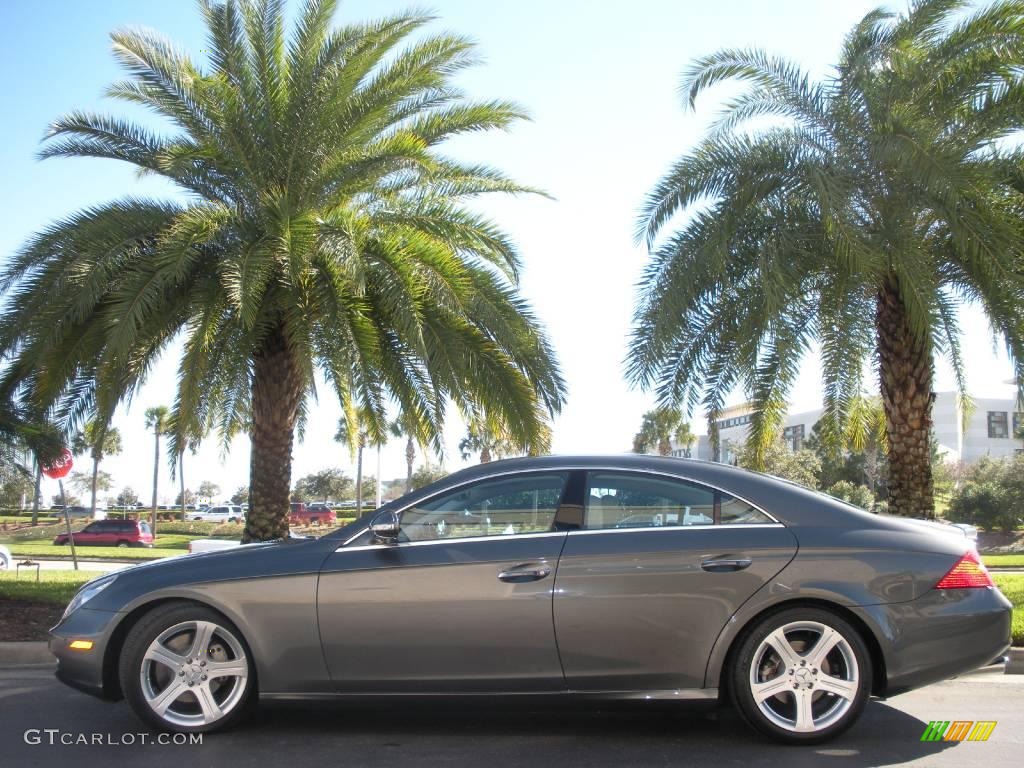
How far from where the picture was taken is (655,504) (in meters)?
5.06

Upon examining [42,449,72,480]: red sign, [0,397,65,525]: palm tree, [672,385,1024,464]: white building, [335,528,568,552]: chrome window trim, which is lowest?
[335,528,568,552]: chrome window trim

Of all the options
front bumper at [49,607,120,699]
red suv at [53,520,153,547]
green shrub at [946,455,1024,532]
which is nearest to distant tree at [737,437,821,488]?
green shrub at [946,455,1024,532]

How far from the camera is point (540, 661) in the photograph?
4797mm

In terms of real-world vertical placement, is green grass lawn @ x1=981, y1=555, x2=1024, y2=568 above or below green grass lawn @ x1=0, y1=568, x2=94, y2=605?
below

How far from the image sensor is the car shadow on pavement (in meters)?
4.67

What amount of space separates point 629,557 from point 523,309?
7.46m

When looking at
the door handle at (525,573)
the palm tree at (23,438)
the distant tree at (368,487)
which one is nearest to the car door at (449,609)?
the door handle at (525,573)

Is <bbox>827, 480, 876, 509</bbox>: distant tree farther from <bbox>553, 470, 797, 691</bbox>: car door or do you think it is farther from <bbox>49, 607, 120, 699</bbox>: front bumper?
<bbox>49, 607, 120, 699</bbox>: front bumper

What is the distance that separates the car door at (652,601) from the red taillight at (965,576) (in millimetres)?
775

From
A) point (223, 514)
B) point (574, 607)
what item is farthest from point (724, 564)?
point (223, 514)

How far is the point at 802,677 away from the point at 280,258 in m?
7.59

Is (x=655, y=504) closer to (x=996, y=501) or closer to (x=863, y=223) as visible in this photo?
(x=863, y=223)

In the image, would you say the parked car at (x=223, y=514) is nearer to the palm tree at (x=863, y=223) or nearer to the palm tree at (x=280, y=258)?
the palm tree at (x=280, y=258)

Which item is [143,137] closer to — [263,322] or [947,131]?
[263,322]
